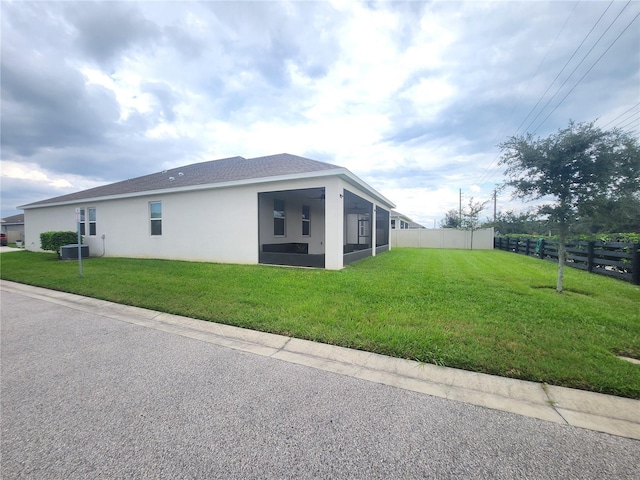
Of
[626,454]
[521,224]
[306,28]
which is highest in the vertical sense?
[306,28]

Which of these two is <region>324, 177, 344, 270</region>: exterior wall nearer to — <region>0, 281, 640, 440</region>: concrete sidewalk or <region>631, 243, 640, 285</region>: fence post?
<region>0, 281, 640, 440</region>: concrete sidewalk

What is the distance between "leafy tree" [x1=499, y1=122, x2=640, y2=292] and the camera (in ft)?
16.9

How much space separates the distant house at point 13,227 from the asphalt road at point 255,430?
44.2 metres

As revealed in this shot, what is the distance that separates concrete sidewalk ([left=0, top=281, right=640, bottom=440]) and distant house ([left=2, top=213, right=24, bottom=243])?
145 feet

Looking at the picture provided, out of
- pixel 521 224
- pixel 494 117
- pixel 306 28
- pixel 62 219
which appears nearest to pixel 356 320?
pixel 521 224

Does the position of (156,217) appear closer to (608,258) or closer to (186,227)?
(186,227)

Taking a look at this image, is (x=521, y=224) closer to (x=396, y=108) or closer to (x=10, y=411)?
(x=396, y=108)

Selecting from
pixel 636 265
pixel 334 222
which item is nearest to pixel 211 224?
pixel 334 222

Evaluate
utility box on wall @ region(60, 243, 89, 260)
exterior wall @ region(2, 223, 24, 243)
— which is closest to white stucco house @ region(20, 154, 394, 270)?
utility box on wall @ region(60, 243, 89, 260)

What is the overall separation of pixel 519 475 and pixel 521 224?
6803mm

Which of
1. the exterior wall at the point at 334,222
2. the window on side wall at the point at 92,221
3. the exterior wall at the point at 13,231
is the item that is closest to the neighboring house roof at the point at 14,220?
the exterior wall at the point at 13,231

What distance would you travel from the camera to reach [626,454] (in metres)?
1.71

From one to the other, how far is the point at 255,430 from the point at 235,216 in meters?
8.67

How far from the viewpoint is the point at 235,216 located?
983cm
